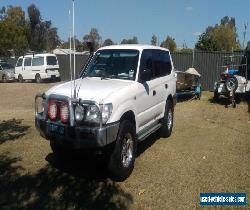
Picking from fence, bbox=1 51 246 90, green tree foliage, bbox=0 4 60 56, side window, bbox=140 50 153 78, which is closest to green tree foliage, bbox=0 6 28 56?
green tree foliage, bbox=0 4 60 56

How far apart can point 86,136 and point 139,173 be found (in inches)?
58.4

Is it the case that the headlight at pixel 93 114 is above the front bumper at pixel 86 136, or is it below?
above

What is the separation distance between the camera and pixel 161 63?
869 cm

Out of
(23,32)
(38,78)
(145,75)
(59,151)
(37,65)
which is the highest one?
(23,32)

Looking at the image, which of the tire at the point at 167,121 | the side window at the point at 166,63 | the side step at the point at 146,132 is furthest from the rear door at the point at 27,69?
the side step at the point at 146,132

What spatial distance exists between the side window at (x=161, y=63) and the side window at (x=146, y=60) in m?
0.24

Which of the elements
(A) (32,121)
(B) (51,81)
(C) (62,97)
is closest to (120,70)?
(C) (62,97)

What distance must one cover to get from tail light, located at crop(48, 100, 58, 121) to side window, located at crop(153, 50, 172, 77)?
8.97 ft

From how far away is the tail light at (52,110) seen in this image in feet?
19.8

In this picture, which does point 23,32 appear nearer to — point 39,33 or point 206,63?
point 39,33

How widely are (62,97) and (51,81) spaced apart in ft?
72.7

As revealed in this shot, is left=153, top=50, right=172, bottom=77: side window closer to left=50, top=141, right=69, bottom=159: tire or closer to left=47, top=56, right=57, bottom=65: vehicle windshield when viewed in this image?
left=50, top=141, right=69, bottom=159: tire

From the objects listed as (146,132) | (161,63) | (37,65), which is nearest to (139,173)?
(146,132)

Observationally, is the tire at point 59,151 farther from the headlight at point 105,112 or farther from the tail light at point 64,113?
the headlight at point 105,112
